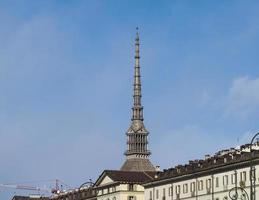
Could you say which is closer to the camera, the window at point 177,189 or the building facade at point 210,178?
the building facade at point 210,178

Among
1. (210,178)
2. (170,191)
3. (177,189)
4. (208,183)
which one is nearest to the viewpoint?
(210,178)

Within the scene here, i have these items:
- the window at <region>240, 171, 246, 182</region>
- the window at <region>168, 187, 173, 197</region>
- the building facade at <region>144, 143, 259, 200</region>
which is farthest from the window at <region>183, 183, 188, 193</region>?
the window at <region>240, 171, 246, 182</region>

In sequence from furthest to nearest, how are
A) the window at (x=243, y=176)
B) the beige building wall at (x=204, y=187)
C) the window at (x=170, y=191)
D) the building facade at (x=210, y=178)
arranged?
the window at (x=170, y=191), the beige building wall at (x=204, y=187), the window at (x=243, y=176), the building facade at (x=210, y=178)

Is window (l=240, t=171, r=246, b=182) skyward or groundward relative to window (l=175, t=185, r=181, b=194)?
groundward

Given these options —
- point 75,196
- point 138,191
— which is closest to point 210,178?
point 138,191

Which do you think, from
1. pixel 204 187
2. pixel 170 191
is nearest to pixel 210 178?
pixel 204 187

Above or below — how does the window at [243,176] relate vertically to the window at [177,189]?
below

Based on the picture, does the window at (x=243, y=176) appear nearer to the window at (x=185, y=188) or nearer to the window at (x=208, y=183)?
the window at (x=208, y=183)

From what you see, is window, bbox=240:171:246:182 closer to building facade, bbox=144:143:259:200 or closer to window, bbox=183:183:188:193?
building facade, bbox=144:143:259:200

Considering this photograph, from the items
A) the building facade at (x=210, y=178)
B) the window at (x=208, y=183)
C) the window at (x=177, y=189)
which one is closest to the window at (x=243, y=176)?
the building facade at (x=210, y=178)

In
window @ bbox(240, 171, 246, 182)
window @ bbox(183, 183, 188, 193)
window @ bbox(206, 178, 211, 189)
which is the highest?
window @ bbox(183, 183, 188, 193)

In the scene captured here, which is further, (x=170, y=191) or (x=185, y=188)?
(x=170, y=191)

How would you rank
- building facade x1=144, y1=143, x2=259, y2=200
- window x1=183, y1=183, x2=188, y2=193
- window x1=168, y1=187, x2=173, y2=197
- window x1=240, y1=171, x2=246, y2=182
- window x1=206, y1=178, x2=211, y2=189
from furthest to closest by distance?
window x1=168, y1=187, x2=173, y2=197
window x1=183, y1=183, x2=188, y2=193
window x1=206, y1=178, x2=211, y2=189
window x1=240, y1=171, x2=246, y2=182
building facade x1=144, y1=143, x2=259, y2=200

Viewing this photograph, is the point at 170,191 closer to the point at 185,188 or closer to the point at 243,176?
the point at 185,188
